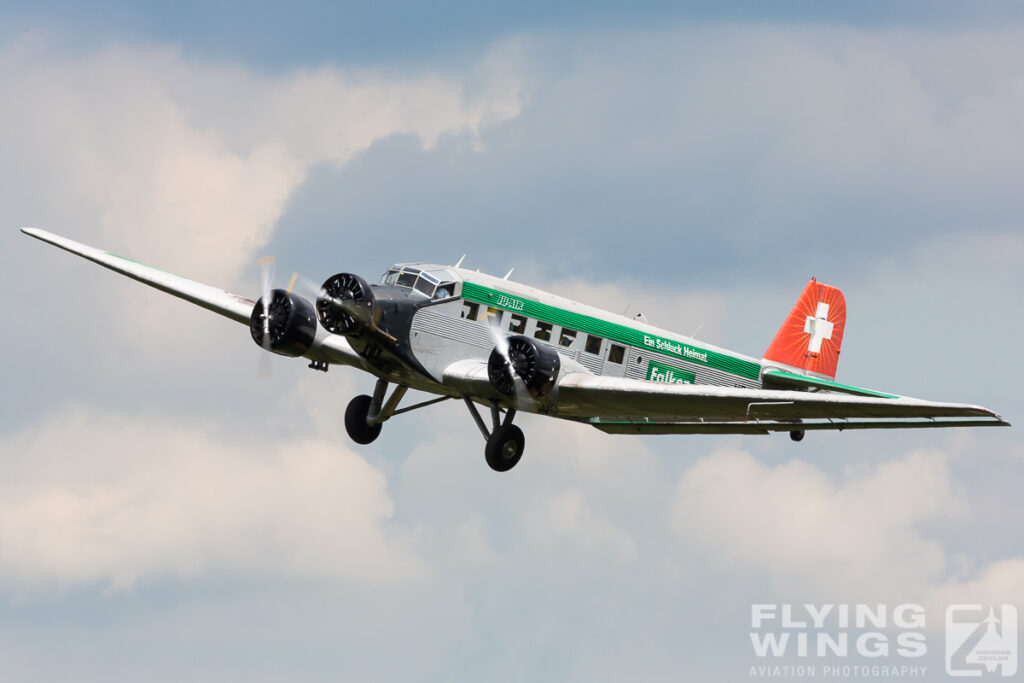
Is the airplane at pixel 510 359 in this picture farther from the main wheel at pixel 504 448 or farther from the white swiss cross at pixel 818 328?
the white swiss cross at pixel 818 328

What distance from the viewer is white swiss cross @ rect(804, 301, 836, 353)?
40031 mm

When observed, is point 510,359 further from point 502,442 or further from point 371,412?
point 371,412

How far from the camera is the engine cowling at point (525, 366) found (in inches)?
1171

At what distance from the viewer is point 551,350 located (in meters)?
30.3

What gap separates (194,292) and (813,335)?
56.3 ft

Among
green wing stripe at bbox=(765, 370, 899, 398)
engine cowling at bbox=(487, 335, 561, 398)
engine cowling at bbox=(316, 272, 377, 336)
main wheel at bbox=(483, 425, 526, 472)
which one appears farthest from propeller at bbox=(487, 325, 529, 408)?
green wing stripe at bbox=(765, 370, 899, 398)

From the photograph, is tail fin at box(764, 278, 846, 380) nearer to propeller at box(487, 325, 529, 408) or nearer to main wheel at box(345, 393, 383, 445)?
propeller at box(487, 325, 529, 408)

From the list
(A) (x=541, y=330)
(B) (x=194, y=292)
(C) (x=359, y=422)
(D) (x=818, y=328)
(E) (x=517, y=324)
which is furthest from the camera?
(D) (x=818, y=328)

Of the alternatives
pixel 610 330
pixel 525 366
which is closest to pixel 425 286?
pixel 525 366

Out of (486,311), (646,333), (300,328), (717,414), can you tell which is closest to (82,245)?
(300,328)

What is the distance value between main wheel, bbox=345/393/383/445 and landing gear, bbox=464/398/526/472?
3446 millimetres

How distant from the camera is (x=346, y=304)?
99.7ft

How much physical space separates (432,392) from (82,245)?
12731mm

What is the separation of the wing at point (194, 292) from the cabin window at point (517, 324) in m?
3.55
